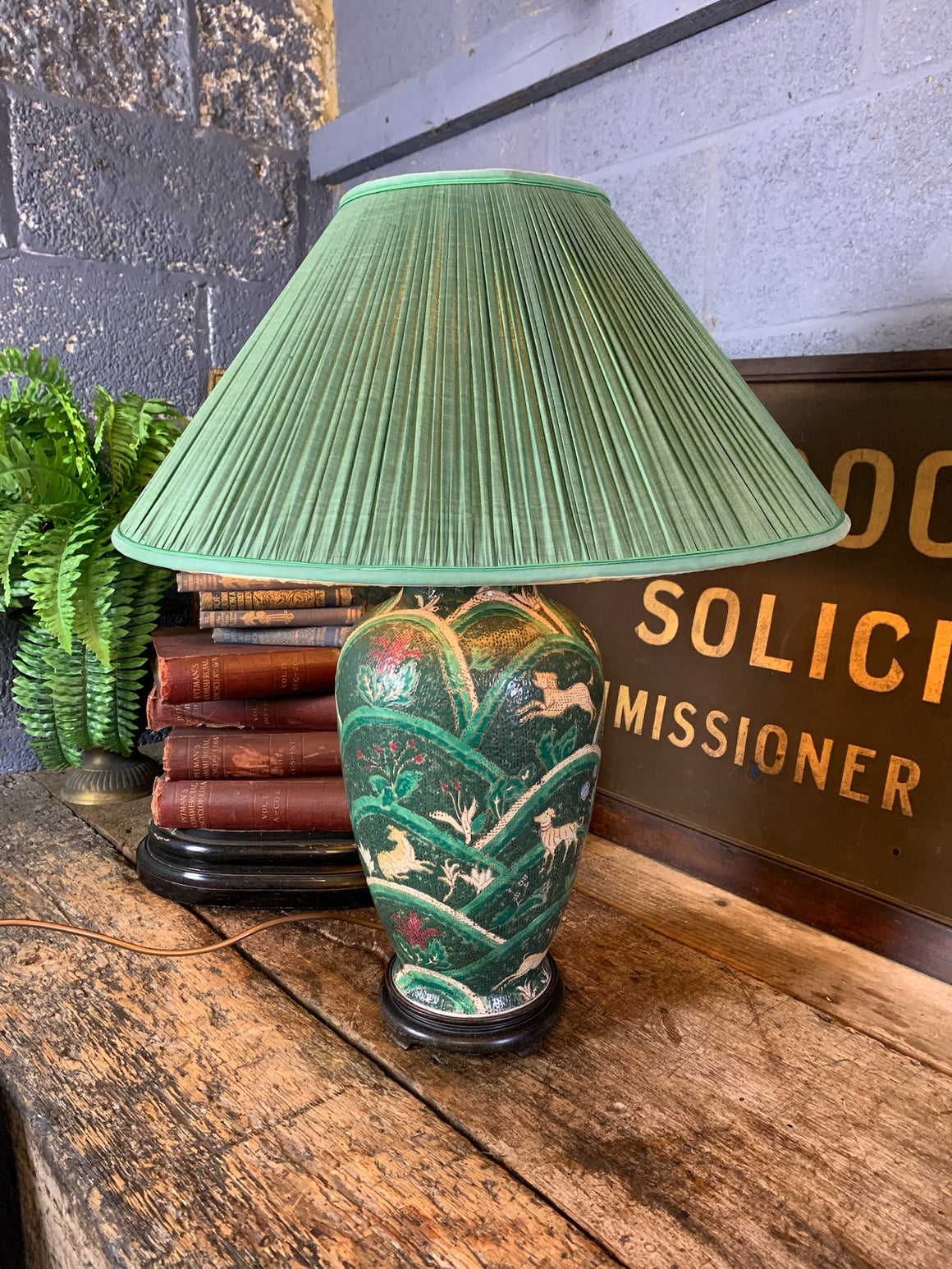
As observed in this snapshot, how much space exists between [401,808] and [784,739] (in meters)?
0.46

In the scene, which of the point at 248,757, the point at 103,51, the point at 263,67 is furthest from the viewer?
the point at 263,67

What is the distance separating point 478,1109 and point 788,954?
355 mm

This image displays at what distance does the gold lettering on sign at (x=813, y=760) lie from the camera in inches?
33.3

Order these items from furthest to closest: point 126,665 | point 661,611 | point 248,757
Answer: point 126,665 → point 661,611 → point 248,757

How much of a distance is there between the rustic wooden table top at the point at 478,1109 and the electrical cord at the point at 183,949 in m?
0.01

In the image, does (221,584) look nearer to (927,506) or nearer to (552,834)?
(552,834)

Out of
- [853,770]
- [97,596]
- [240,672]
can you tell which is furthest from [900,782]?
[97,596]

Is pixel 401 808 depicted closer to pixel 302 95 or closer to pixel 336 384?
pixel 336 384

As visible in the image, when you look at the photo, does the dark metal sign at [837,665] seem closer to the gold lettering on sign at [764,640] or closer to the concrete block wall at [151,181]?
the gold lettering on sign at [764,640]

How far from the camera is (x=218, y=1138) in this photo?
0.57 metres

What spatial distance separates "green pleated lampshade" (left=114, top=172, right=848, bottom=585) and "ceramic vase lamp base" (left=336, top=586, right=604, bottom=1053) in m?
0.17

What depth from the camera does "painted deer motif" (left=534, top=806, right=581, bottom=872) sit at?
0.60 m

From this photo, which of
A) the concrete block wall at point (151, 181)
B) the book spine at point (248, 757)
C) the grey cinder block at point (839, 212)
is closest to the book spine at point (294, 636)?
the book spine at point (248, 757)

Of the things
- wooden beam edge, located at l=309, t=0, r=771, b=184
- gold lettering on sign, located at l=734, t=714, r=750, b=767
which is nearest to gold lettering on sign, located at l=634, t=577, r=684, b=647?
gold lettering on sign, located at l=734, t=714, r=750, b=767
